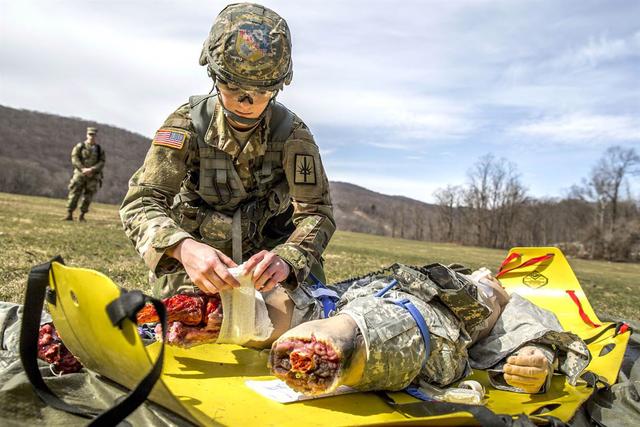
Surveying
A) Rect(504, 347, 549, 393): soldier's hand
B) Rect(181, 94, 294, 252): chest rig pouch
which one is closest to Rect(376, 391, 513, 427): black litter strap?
Rect(504, 347, 549, 393): soldier's hand

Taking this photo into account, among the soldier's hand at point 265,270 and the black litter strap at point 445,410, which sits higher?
the soldier's hand at point 265,270

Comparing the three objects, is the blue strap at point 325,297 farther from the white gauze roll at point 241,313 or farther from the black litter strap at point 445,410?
the black litter strap at point 445,410

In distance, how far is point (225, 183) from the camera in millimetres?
3406

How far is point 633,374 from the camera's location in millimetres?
3439

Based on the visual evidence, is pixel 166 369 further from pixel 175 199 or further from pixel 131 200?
pixel 175 199

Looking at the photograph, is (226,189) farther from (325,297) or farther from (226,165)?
(325,297)

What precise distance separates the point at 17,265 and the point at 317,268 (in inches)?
155

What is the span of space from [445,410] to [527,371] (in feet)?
2.52

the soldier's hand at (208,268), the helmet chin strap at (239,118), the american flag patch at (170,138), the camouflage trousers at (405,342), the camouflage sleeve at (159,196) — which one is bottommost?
the camouflage trousers at (405,342)

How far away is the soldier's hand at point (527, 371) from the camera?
2.69m

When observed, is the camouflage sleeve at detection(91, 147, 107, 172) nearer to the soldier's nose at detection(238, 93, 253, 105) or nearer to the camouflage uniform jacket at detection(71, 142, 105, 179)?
the camouflage uniform jacket at detection(71, 142, 105, 179)

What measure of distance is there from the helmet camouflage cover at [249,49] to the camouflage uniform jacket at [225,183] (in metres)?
0.44

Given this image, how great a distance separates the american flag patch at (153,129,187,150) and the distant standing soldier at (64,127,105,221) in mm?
13989

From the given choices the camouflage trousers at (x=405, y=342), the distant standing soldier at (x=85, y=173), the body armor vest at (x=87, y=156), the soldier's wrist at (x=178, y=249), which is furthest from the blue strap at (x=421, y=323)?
the body armor vest at (x=87, y=156)
